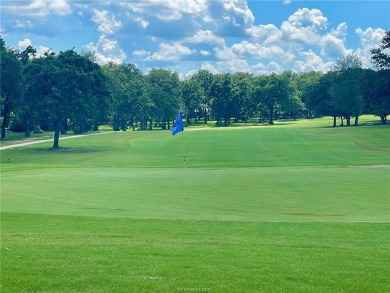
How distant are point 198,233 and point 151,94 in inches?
5106

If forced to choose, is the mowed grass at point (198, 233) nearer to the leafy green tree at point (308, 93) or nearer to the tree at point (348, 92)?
the tree at point (348, 92)

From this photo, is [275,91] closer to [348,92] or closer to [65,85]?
[348,92]

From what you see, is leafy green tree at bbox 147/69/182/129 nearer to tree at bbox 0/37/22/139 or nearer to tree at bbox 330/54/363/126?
tree at bbox 330/54/363/126

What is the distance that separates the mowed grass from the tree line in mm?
37689

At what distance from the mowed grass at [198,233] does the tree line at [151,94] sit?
3769cm

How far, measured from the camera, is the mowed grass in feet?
30.5

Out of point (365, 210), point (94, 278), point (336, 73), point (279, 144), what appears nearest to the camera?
point (94, 278)

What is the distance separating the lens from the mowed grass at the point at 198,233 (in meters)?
9.29

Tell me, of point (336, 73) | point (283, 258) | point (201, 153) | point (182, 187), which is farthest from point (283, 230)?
point (336, 73)

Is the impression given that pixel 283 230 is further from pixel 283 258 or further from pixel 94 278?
pixel 94 278

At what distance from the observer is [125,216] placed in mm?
19109

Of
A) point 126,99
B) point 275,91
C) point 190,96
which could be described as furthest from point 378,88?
point 190,96

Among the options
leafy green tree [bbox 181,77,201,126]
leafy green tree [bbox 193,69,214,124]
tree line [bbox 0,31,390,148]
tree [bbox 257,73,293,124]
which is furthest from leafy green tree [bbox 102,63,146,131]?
tree [bbox 257,73,293,124]

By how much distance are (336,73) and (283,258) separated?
116 metres
